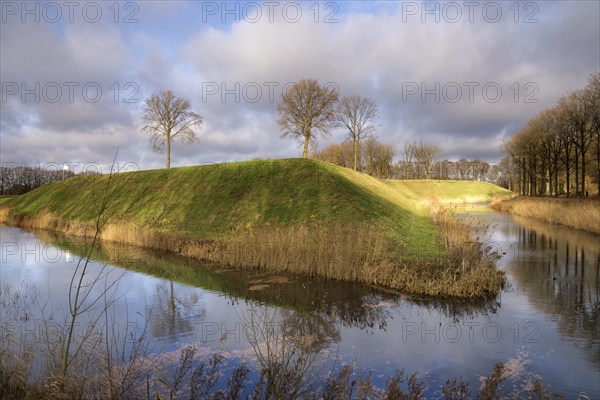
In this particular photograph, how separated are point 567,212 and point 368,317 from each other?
3234 cm

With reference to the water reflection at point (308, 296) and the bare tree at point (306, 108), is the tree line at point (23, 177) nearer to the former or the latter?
the bare tree at point (306, 108)

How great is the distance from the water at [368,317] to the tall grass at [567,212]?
12.6m

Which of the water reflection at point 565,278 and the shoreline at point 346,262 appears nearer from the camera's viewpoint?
the water reflection at point 565,278

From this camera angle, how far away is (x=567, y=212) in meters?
35.7

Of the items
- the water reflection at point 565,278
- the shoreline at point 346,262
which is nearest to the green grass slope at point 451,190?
the water reflection at point 565,278

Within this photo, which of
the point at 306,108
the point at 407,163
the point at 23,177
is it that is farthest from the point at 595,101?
the point at 23,177

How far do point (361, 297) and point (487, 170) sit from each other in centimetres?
16516

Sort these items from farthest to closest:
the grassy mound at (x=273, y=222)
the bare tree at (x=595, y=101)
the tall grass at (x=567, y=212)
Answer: the bare tree at (x=595, y=101) → the tall grass at (x=567, y=212) → the grassy mound at (x=273, y=222)

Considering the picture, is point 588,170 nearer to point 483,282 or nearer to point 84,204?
point 483,282

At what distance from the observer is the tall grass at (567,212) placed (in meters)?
30.6

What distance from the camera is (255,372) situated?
28.4 ft

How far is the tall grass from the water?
12572mm

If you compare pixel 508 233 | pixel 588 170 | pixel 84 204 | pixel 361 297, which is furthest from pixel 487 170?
pixel 361 297

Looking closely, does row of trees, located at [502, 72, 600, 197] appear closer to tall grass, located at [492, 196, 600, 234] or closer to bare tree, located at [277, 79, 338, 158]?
tall grass, located at [492, 196, 600, 234]
